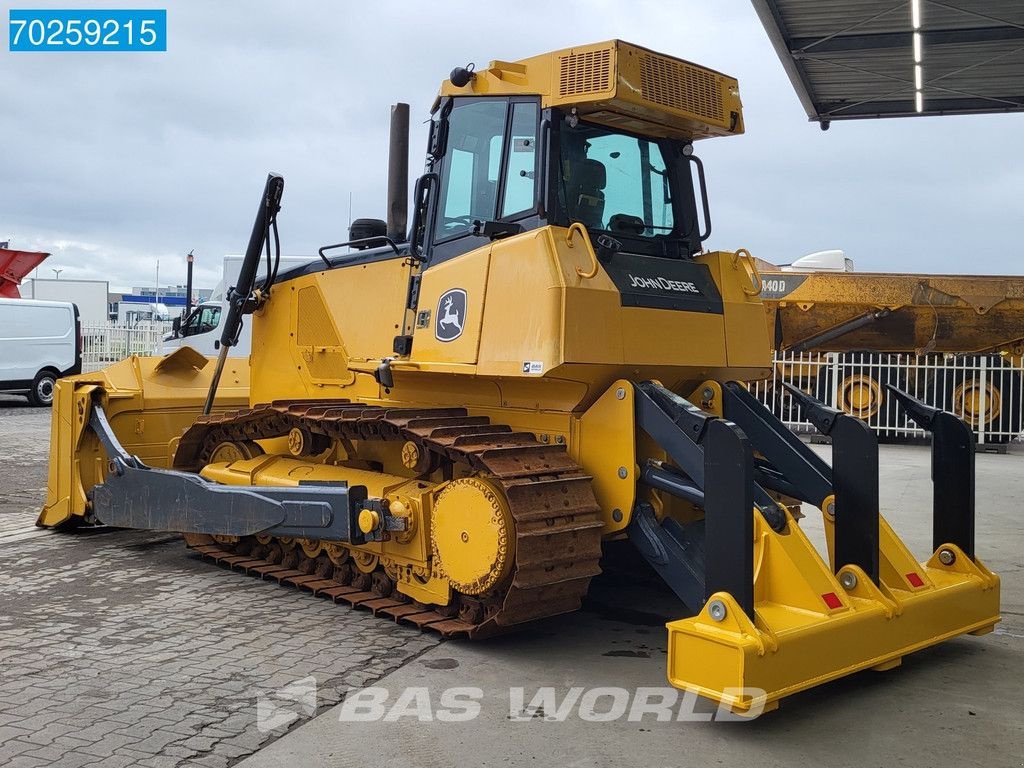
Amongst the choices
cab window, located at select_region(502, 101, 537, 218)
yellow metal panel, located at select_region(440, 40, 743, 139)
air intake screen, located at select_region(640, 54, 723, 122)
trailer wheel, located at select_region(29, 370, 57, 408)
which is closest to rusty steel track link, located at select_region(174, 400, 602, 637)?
cab window, located at select_region(502, 101, 537, 218)

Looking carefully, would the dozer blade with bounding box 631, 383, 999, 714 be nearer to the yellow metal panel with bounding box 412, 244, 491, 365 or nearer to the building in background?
the yellow metal panel with bounding box 412, 244, 491, 365

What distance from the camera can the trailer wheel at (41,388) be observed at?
20841 millimetres

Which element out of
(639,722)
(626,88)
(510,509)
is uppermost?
(626,88)

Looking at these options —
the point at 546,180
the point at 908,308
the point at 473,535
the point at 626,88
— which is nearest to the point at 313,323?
the point at 546,180

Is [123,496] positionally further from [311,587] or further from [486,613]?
[486,613]

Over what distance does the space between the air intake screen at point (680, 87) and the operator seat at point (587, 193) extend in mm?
507

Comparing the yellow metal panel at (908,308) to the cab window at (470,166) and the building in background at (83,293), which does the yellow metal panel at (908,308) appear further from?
the building in background at (83,293)

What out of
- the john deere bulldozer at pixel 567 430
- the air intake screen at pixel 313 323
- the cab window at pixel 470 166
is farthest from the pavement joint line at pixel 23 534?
the cab window at pixel 470 166

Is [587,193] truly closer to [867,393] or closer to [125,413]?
[125,413]

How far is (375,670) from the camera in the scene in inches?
193

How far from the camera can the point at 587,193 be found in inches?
227

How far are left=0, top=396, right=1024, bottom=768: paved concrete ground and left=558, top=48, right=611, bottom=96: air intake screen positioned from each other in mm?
3007

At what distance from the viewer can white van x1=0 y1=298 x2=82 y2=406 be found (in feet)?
66.7

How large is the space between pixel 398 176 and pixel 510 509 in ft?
7.98
